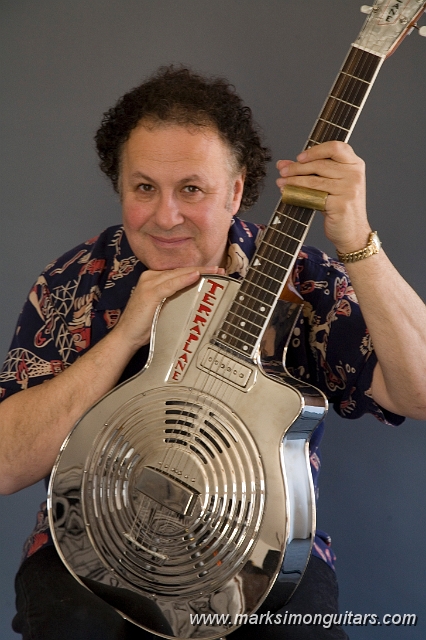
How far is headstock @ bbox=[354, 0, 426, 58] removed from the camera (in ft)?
3.81

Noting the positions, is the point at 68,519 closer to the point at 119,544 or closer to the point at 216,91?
the point at 119,544

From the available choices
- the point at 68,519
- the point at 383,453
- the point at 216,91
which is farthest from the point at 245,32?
the point at 68,519

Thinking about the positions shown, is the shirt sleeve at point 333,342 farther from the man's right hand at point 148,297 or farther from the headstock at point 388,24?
the headstock at point 388,24

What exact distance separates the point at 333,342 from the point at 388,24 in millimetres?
545

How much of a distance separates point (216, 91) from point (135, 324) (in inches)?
19.1

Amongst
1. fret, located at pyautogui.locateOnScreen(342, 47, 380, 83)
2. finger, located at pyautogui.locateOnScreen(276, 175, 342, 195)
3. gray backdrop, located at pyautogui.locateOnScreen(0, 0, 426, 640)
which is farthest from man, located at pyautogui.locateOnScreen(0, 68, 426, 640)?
gray backdrop, located at pyautogui.locateOnScreen(0, 0, 426, 640)

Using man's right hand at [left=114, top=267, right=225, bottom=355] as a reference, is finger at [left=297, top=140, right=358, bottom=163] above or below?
above

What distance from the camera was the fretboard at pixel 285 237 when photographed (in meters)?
1.17

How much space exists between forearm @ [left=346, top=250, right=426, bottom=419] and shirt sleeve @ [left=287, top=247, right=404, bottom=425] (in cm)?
9

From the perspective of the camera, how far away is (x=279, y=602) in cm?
108

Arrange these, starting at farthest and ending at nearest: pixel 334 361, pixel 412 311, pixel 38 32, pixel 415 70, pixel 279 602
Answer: pixel 38 32 < pixel 415 70 < pixel 334 361 < pixel 412 311 < pixel 279 602

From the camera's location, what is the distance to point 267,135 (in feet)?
6.21

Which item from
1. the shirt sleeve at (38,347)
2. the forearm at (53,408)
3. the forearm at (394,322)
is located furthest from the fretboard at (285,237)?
the shirt sleeve at (38,347)

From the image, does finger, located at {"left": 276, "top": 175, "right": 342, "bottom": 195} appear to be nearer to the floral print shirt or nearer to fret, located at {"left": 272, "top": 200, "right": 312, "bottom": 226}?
fret, located at {"left": 272, "top": 200, "right": 312, "bottom": 226}
